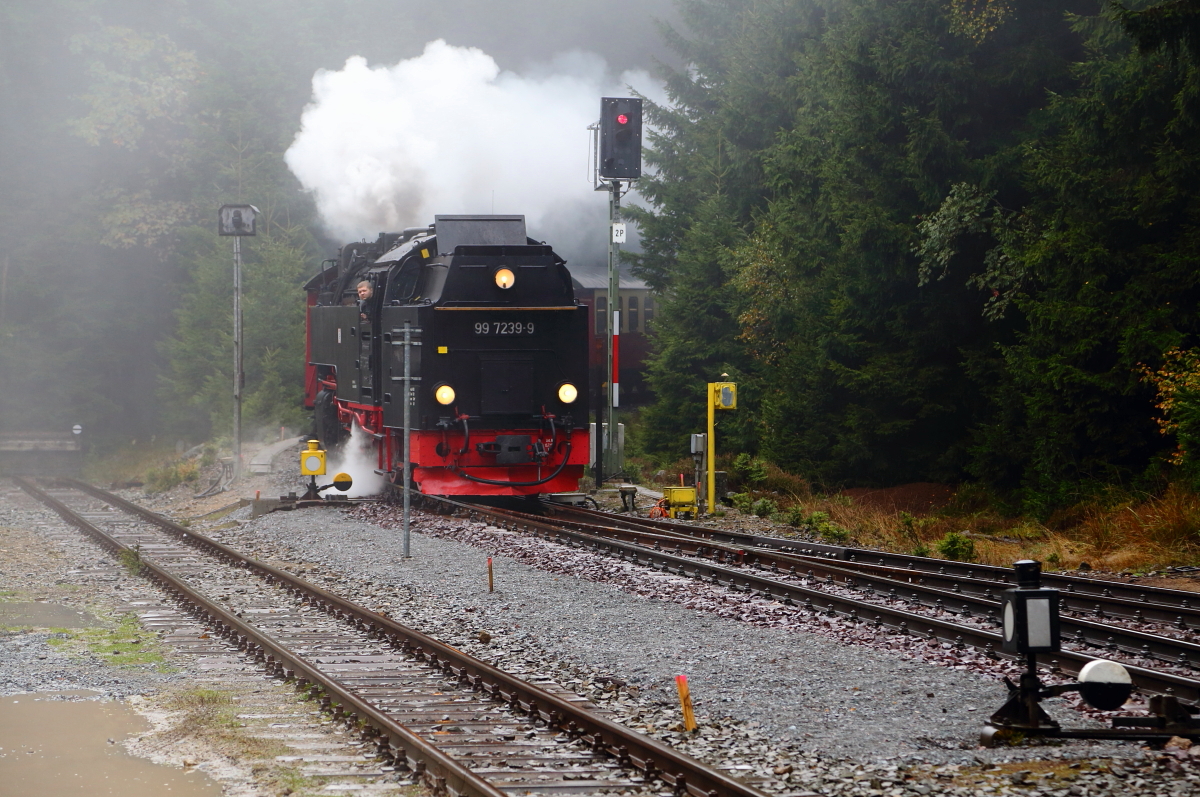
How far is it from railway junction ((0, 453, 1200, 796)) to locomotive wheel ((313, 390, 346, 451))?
8488 mm

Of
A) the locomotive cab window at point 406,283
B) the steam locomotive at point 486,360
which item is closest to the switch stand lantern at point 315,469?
the steam locomotive at point 486,360

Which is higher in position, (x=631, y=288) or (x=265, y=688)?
(x=631, y=288)

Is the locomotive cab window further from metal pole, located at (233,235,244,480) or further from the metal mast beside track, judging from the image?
metal pole, located at (233,235,244,480)

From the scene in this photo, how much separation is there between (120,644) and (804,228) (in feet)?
62.4

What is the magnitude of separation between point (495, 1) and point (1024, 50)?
4244cm

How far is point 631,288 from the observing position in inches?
1635

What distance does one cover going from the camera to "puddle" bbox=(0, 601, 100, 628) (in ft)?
33.8

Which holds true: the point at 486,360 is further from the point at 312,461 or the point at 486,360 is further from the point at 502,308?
the point at 312,461

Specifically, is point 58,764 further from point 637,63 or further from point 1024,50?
point 637,63

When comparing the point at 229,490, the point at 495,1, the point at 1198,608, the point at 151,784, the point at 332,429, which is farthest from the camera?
the point at 495,1

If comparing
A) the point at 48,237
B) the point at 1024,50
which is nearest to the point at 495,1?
the point at 48,237

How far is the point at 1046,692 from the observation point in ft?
20.1

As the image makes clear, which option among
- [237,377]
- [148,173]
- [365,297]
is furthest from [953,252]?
[148,173]

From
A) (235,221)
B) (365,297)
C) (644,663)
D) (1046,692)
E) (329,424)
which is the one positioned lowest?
(644,663)
